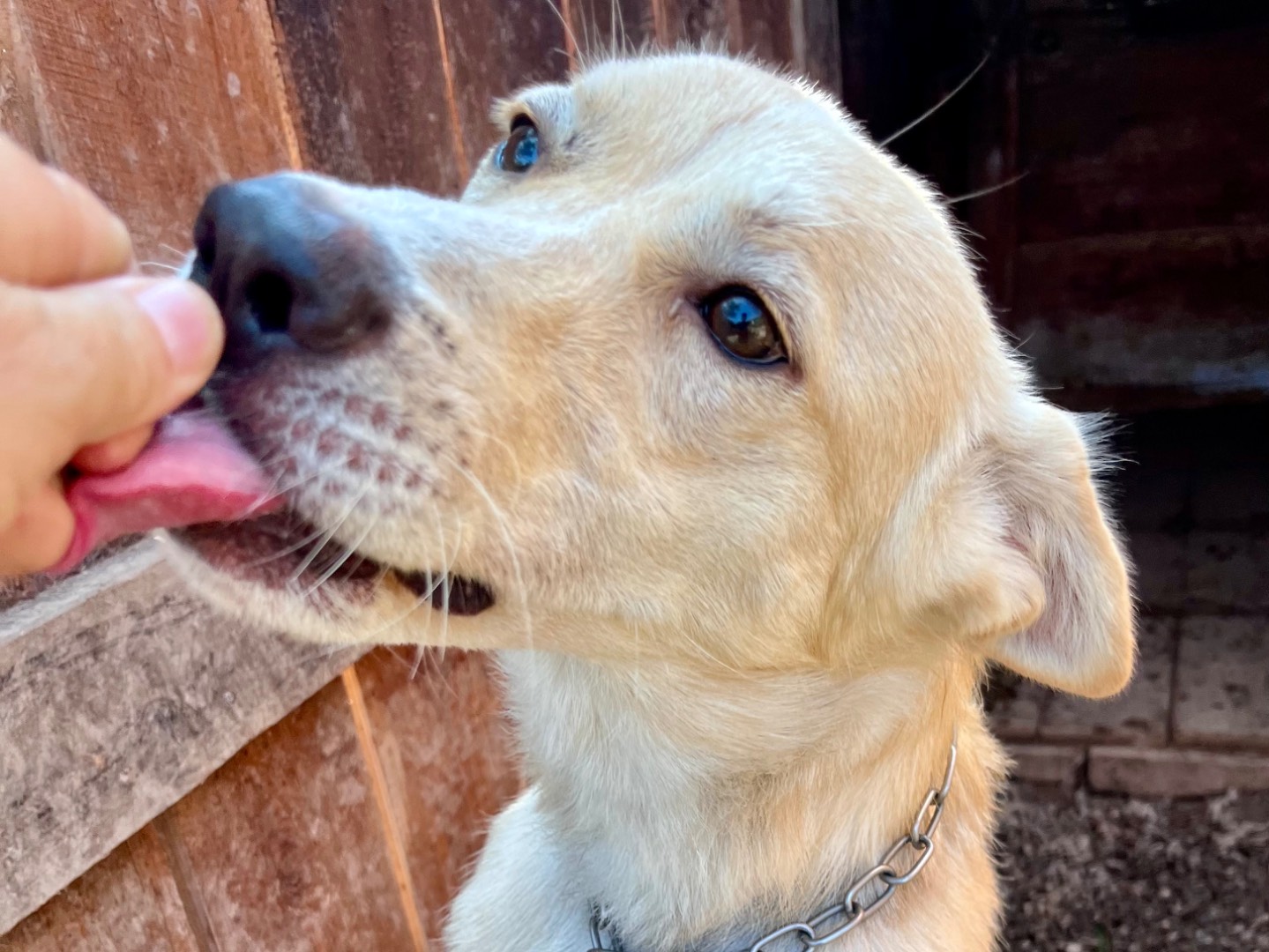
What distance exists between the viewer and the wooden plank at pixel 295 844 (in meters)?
1.81

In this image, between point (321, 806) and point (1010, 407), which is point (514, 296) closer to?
point (1010, 407)

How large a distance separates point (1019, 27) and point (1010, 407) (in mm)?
4511

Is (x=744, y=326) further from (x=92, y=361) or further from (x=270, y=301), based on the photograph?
(x=92, y=361)

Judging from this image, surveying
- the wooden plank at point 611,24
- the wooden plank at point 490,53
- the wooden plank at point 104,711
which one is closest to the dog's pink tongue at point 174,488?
the wooden plank at point 104,711

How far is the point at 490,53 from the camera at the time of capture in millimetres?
2494

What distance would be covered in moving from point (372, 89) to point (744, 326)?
1132mm

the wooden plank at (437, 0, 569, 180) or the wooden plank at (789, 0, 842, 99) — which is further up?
the wooden plank at (437, 0, 569, 180)

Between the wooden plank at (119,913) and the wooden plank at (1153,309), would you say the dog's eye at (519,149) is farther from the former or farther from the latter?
the wooden plank at (1153,309)

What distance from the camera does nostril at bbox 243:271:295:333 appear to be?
1.07 meters

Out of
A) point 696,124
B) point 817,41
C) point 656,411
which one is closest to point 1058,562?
point 656,411

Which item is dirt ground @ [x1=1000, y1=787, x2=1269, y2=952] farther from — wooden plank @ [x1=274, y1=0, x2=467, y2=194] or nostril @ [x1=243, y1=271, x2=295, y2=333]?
nostril @ [x1=243, y1=271, x2=295, y2=333]

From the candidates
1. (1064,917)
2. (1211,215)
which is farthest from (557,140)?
(1211,215)

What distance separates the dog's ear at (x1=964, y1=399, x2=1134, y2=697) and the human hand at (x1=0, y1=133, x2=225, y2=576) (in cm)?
131

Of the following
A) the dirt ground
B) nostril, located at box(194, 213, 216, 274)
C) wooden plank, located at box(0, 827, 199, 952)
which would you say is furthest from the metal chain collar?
the dirt ground
